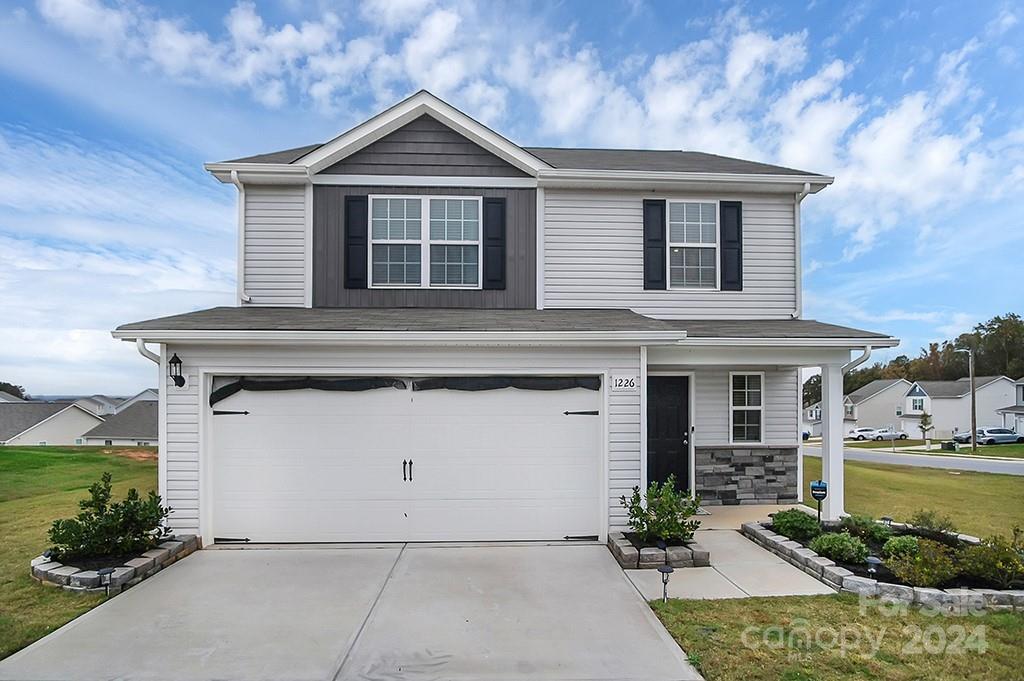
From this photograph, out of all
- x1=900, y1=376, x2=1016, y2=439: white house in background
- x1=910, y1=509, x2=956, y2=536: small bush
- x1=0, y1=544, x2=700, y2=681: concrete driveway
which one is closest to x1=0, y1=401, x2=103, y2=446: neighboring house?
x1=0, y1=544, x2=700, y2=681: concrete driveway

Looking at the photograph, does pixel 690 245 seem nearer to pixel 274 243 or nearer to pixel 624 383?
pixel 624 383

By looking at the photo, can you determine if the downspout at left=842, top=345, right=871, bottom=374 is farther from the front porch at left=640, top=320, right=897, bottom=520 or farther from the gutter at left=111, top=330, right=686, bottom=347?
the gutter at left=111, top=330, right=686, bottom=347

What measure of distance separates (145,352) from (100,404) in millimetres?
25583

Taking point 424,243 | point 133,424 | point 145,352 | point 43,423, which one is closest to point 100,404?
point 43,423

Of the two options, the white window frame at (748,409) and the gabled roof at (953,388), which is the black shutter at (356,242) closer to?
the white window frame at (748,409)

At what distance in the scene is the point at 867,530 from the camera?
6.48 metres

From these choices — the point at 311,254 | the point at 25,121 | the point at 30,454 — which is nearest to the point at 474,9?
the point at 311,254

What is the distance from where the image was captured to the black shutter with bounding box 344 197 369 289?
27.8 ft

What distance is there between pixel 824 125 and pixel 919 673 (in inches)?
493

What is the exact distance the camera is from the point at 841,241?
15461mm

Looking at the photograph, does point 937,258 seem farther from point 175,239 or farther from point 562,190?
point 175,239

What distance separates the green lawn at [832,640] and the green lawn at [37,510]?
5441 millimetres

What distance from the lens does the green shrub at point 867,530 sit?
20.9 ft

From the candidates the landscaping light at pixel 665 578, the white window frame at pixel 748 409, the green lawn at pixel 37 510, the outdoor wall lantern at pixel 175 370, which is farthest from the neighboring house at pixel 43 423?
the landscaping light at pixel 665 578
